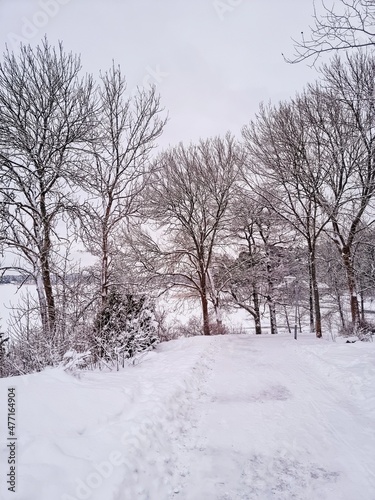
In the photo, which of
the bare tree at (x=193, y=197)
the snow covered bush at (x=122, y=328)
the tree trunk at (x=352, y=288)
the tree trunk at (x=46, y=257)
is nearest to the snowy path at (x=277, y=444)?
the snow covered bush at (x=122, y=328)

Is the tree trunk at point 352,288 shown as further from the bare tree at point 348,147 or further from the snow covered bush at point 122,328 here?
the snow covered bush at point 122,328

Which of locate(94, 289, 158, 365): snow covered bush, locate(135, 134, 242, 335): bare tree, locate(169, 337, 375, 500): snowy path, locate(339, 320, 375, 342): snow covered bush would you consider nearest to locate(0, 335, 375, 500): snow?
locate(169, 337, 375, 500): snowy path

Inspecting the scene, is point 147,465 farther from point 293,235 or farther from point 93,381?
point 293,235

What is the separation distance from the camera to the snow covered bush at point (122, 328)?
7.93m

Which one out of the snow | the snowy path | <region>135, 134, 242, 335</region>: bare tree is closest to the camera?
the snow

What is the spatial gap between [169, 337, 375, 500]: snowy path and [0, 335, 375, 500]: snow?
0.05 feet

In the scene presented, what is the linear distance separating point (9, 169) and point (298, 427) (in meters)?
9.37

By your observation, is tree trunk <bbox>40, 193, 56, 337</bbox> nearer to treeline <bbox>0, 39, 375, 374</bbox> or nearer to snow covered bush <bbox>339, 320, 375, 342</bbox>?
treeline <bbox>0, 39, 375, 374</bbox>

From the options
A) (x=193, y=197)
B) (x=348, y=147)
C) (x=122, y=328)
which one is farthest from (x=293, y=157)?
(x=122, y=328)

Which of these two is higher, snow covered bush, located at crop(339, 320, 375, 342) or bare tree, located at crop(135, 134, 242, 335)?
bare tree, located at crop(135, 134, 242, 335)

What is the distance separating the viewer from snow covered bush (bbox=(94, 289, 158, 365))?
7.93m

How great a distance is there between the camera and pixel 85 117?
845 centimetres

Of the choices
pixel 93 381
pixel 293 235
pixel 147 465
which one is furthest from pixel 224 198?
pixel 147 465

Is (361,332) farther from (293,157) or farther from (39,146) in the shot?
(39,146)
